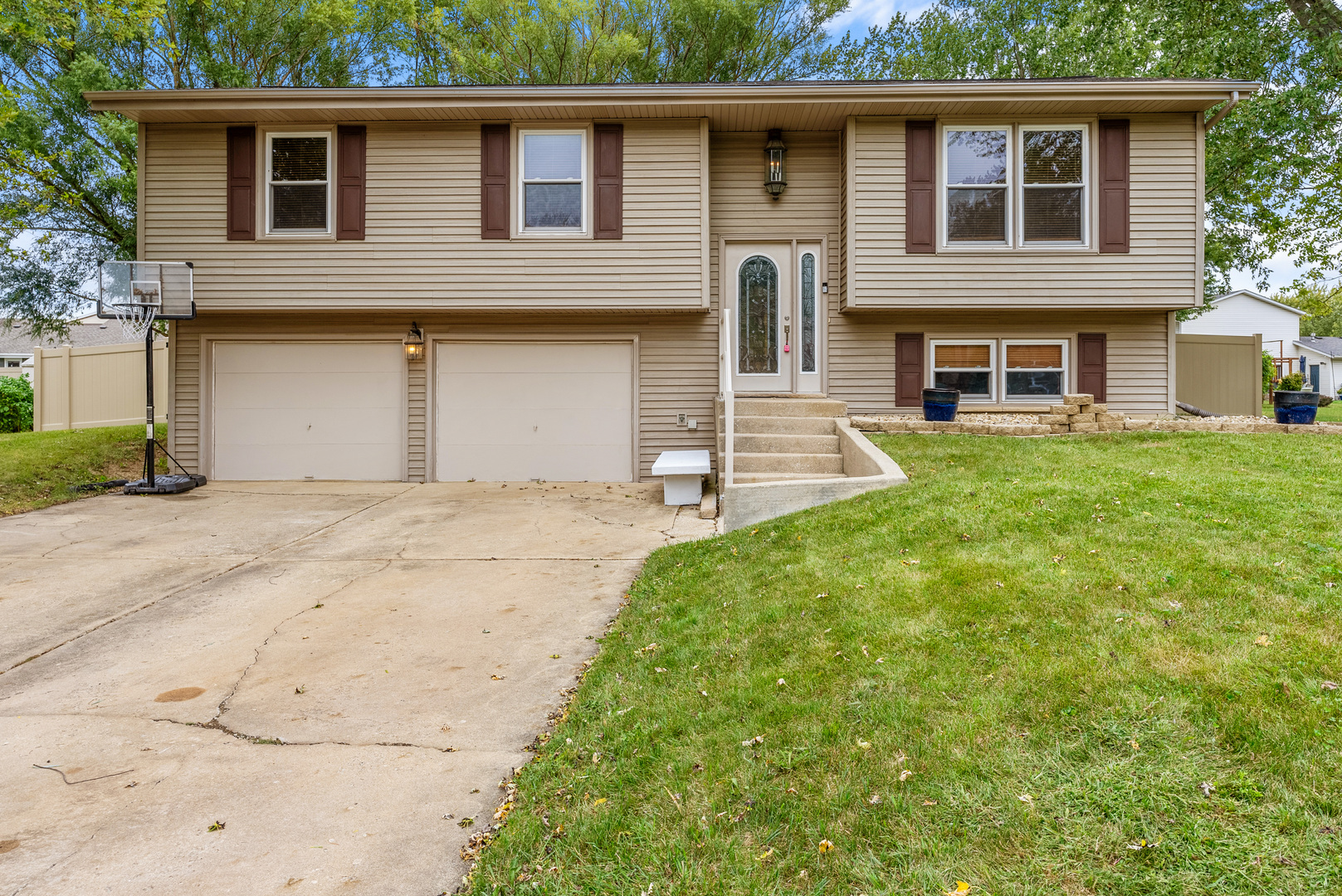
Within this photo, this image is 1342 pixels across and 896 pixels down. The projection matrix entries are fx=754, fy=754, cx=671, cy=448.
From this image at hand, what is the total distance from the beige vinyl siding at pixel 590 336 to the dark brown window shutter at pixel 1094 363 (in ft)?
15.3

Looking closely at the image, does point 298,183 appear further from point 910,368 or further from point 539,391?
point 910,368

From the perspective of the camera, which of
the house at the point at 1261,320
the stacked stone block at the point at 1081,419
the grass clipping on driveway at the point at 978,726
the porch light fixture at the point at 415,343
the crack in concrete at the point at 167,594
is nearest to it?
the grass clipping on driveway at the point at 978,726

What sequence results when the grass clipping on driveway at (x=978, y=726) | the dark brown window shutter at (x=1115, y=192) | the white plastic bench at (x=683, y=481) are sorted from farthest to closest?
the dark brown window shutter at (x=1115, y=192) < the white plastic bench at (x=683, y=481) < the grass clipping on driveway at (x=978, y=726)

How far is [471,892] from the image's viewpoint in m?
2.09

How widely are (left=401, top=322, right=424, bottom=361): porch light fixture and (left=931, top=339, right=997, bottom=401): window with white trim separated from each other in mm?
6658

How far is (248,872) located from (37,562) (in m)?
5.13

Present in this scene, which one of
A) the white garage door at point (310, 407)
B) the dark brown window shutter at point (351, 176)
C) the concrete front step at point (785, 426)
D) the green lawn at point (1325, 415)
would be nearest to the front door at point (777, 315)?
the concrete front step at point (785, 426)

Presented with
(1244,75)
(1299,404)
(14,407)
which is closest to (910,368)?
(1299,404)

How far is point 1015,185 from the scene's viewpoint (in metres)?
9.27

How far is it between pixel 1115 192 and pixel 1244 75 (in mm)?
7326

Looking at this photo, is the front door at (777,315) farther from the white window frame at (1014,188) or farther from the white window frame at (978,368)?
the white window frame at (1014,188)

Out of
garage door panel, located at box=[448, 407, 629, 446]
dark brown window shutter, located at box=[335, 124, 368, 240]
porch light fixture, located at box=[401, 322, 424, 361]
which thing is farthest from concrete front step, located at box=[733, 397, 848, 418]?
dark brown window shutter, located at box=[335, 124, 368, 240]

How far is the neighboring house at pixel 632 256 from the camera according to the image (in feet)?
30.0

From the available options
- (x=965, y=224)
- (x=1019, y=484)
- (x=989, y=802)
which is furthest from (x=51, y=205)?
(x=989, y=802)
